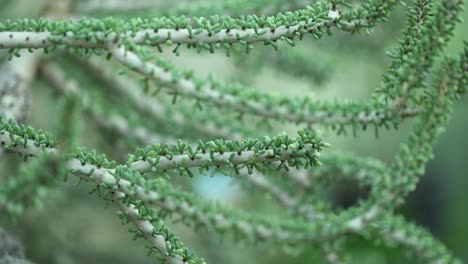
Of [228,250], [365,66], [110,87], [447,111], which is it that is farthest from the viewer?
[365,66]

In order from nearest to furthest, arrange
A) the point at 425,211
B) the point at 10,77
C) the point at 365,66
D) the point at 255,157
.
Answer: the point at 255,157, the point at 10,77, the point at 425,211, the point at 365,66

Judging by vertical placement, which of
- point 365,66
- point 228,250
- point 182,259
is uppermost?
point 365,66

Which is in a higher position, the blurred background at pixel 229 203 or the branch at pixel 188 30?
the blurred background at pixel 229 203

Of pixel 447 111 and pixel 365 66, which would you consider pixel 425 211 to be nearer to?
pixel 365 66

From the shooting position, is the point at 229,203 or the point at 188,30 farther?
the point at 229,203

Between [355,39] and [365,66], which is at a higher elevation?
[365,66]

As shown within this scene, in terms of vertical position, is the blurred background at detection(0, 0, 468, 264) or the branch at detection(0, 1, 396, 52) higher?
the blurred background at detection(0, 0, 468, 264)

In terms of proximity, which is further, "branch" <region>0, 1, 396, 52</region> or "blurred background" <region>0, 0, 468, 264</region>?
"blurred background" <region>0, 0, 468, 264</region>

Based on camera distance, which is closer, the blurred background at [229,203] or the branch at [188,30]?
the branch at [188,30]

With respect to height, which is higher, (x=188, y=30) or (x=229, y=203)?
(x=229, y=203)

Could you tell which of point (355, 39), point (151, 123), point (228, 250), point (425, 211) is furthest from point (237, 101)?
point (425, 211)

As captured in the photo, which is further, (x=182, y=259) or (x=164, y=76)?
(x=164, y=76)
